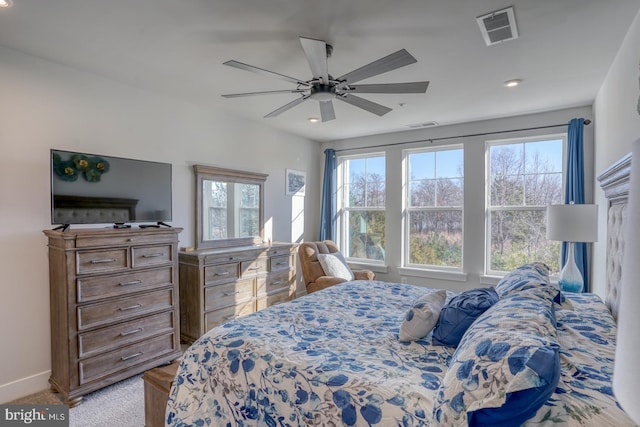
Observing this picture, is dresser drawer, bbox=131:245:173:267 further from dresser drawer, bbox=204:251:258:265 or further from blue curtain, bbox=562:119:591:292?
blue curtain, bbox=562:119:591:292

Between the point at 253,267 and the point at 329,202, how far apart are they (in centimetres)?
199

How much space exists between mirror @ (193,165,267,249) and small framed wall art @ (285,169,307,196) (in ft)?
1.81

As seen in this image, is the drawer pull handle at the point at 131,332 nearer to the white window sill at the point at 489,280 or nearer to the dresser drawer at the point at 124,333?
the dresser drawer at the point at 124,333

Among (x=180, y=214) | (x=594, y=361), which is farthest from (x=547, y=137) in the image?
(x=180, y=214)

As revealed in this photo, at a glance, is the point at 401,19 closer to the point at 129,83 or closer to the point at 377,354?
the point at 377,354

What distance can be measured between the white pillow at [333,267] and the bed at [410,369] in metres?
2.06

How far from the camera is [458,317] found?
65.7 inches

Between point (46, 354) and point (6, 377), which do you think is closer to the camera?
point (6, 377)

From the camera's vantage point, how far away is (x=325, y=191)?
18.1ft

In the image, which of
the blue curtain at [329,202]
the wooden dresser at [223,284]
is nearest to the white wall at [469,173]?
the blue curtain at [329,202]

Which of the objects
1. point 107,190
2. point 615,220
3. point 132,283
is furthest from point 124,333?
point 615,220

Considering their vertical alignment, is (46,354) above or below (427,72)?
below

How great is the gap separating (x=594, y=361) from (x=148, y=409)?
7.83 feet

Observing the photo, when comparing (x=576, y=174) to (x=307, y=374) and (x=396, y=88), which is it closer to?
(x=396, y=88)
